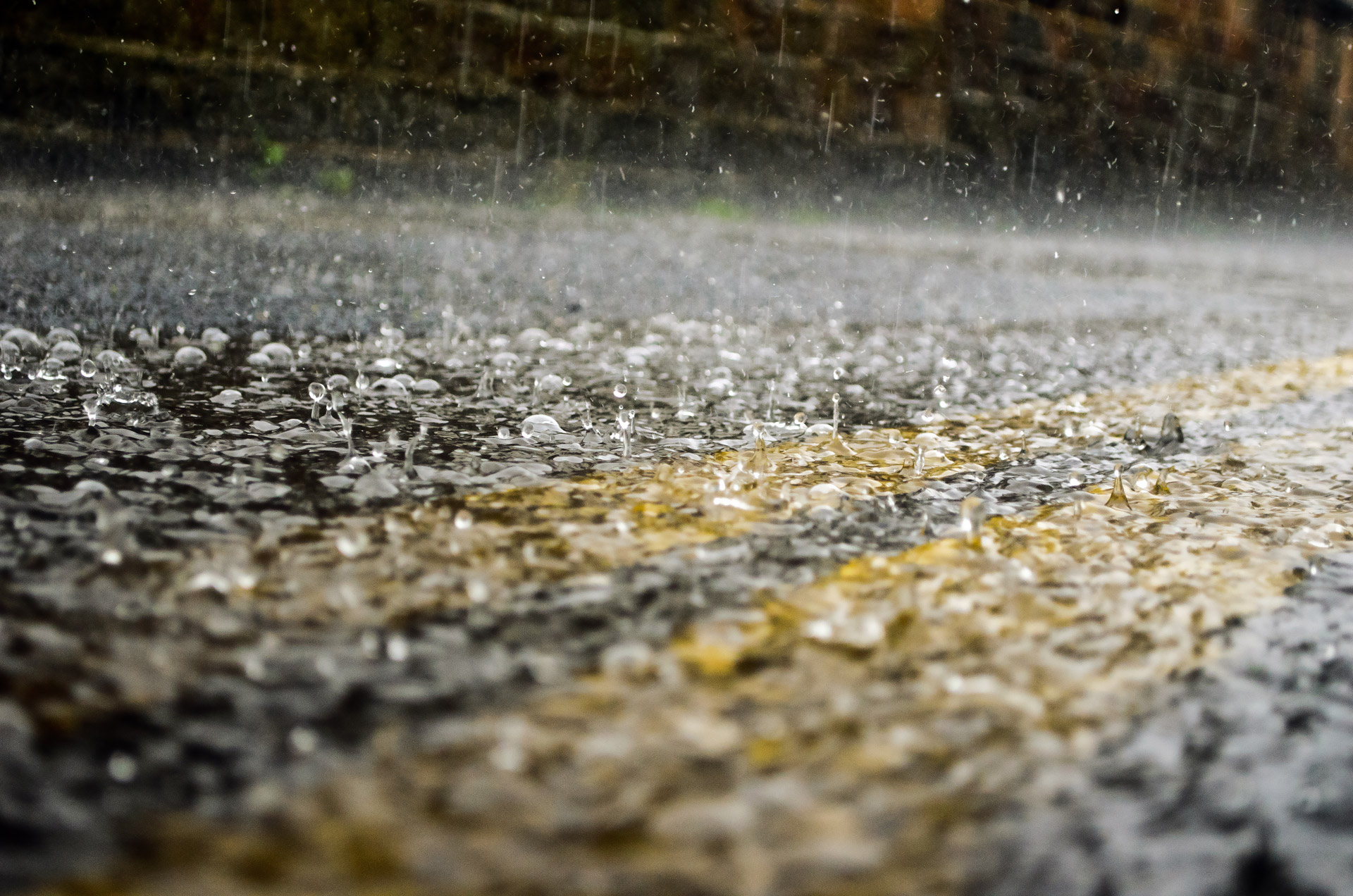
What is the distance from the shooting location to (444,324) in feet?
9.25

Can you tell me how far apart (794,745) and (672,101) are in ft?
19.2

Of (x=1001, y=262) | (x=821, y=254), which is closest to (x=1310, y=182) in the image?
(x=1001, y=262)

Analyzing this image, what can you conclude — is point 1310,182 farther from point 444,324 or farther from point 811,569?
point 811,569

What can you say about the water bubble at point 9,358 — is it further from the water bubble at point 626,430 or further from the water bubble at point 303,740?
the water bubble at point 303,740

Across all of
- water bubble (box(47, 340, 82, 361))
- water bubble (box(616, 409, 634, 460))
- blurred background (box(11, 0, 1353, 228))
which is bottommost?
water bubble (box(616, 409, 634, 460))

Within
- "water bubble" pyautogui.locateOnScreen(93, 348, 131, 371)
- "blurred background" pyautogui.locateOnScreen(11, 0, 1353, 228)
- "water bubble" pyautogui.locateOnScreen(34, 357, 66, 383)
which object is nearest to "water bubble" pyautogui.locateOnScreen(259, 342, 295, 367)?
"water bubble" pyautogui.locateOnScreen(93, 348, 131, 371)

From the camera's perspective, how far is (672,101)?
20.8 feet

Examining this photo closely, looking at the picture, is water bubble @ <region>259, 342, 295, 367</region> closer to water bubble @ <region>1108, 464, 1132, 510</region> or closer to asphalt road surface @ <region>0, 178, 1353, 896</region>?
asphalt road surface @ <region>0, 178, 1353, 896</region>

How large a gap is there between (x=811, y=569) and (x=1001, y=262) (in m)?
4.59

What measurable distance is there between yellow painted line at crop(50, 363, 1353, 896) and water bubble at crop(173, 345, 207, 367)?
143cm

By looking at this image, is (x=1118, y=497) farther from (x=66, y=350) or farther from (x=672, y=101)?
(x=672, y=101)

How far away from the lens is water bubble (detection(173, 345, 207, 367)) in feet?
7.12

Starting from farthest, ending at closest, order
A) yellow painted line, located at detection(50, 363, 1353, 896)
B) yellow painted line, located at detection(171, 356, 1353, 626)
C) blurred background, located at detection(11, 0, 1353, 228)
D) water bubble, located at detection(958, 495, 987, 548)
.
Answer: blurred background, located at detection(11, 0, 1353, 228), water bubble, located at detection(958, 495, 987, 548), yellow painted line, located at detection(171, 356, 1353, 626), yellow painted line, located at detection(50, 363, 1353, 896)

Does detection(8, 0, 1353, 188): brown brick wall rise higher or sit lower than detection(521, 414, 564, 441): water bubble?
higher
